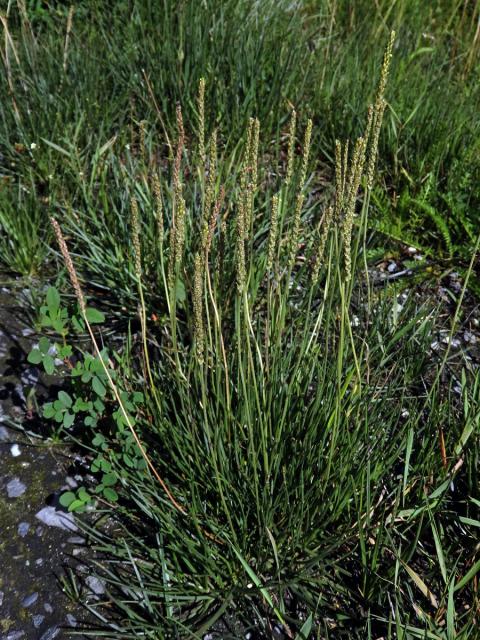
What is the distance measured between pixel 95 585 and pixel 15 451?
0.56 meters

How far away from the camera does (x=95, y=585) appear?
1.95 meters

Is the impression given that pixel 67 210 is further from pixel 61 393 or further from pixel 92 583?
pixel 92 583

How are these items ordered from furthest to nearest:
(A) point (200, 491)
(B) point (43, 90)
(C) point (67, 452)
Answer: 1. (B) point (43, 90)
2. (C) point (67, 452)
3. (A) point (200, 491)

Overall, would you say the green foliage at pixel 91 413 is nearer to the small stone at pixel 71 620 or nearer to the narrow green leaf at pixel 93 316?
the narrow green leaf at pixel 93 316

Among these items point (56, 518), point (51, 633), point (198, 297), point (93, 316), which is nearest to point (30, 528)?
point (56, 518)

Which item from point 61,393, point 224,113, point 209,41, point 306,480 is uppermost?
point 209,41

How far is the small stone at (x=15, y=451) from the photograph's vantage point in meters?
2.26

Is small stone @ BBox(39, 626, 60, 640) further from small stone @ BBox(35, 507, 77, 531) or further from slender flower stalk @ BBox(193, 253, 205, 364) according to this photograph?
slender flower stalk @ BBox(193, 253, 205, 364)

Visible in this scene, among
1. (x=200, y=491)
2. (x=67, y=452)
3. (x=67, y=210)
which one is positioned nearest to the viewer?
(x=200, y=491)

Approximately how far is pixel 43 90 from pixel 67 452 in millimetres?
1991

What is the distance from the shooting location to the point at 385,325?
8.50ft

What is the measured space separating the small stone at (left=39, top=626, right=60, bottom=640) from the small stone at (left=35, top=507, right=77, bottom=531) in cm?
31

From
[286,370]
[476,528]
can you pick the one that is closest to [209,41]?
[286,370]

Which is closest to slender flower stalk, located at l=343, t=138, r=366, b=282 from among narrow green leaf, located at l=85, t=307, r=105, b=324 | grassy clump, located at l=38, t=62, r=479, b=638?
grassy clump, located at l=38, t=62, r=479, b=638
